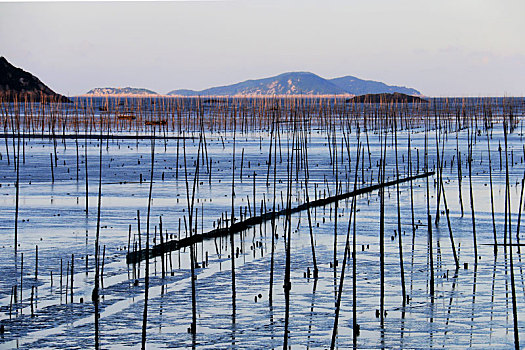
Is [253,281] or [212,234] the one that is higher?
[212,234]

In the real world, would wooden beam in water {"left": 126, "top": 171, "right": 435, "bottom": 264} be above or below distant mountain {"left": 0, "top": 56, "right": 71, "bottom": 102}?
below

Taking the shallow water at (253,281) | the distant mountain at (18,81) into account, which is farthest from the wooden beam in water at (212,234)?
the distant mountain at (18,81)

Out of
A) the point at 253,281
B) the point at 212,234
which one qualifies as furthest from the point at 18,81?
the point at 253,281

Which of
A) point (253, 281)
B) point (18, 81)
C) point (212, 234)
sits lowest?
point (253, 281)

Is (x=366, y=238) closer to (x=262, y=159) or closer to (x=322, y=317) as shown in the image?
(x=322, y=317)

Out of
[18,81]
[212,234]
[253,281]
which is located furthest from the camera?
[18,81]

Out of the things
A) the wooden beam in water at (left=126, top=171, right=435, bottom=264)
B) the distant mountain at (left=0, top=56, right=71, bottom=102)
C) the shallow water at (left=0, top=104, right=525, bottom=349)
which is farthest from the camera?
the distant mountain at (left=0, top=56, right=71, bottom=102)

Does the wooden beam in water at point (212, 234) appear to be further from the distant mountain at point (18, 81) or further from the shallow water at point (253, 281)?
the distant mountain at point (18, 81)

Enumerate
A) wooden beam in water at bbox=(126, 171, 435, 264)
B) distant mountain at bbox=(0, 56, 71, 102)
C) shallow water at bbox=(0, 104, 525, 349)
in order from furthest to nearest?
distant mountain at bbox=(0, 56, 71, 102) < wooden beam in water at bbox=(126, 171, 435, 264) < shallow water at bbox=(0, 104, 525, 349)

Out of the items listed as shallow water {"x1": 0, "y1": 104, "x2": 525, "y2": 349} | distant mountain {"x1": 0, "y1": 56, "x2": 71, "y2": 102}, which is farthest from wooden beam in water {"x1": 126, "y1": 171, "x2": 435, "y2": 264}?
distant mountain {"x1": 0, "y1": 56, "x2": 71, "y2": 102}

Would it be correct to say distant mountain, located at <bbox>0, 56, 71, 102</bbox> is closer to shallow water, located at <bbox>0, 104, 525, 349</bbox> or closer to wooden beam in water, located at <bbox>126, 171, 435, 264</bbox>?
shallow water, located at <bbox>0, 104, 525, 349</bbox>

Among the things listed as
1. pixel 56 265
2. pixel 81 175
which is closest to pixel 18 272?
pixel 56 265

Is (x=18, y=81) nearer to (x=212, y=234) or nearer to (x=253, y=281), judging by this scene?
(x=212, y=234)

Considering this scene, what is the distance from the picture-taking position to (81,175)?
58.6 ft
